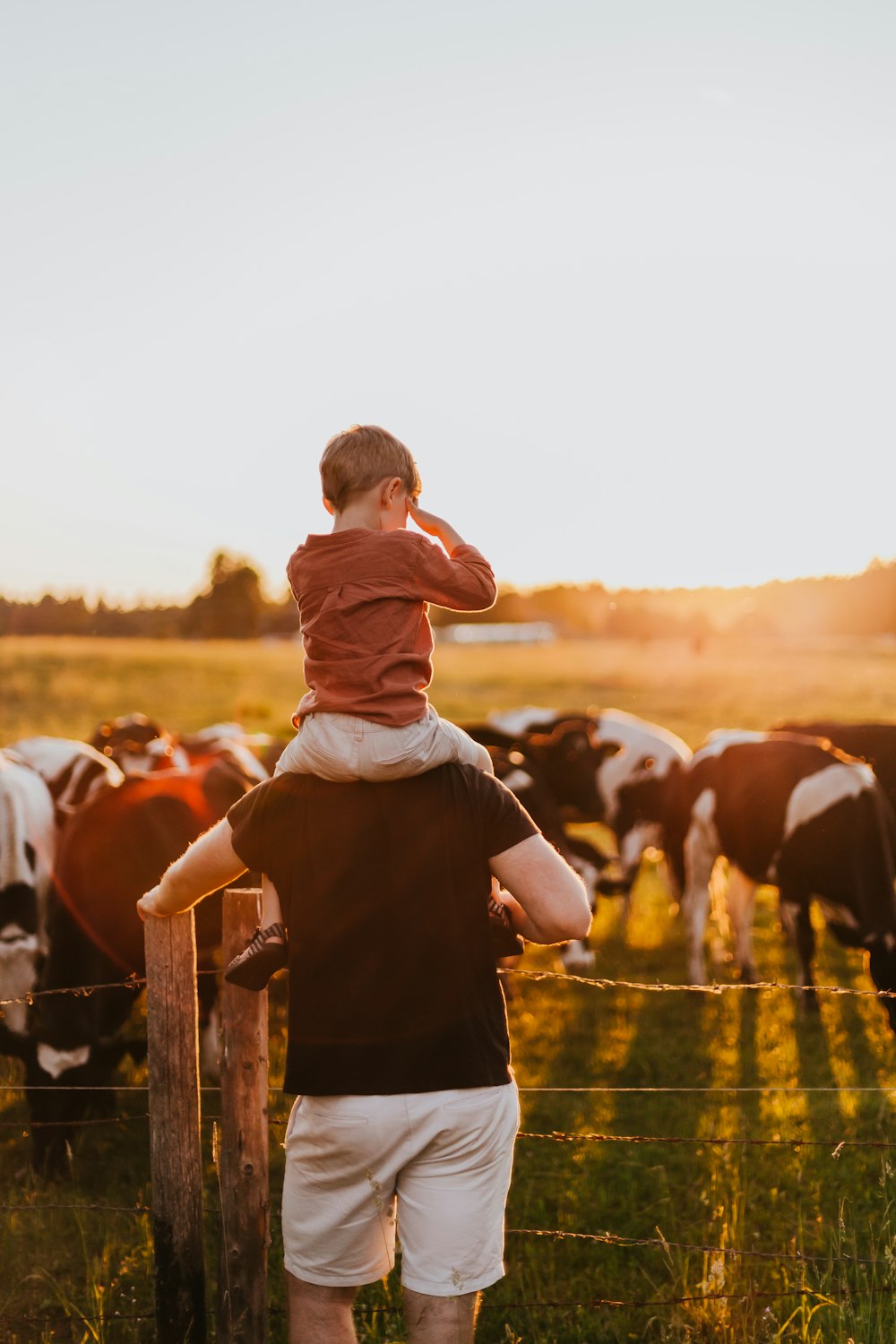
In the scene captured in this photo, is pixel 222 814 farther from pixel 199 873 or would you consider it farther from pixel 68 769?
pixel 199 873

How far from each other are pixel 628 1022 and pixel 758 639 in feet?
200

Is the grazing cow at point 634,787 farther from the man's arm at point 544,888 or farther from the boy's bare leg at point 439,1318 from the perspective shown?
the boy's bare leg at point 439,1318

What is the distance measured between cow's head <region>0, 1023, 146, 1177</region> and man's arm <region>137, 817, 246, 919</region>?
2622mm

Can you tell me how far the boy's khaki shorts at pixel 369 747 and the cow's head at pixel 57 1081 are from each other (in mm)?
3425

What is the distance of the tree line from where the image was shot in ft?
178

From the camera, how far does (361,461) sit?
8.47 ft

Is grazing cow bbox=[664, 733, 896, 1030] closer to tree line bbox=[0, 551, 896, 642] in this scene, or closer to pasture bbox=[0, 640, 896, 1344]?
pasture bbox=[0, 640, 896, 1344]

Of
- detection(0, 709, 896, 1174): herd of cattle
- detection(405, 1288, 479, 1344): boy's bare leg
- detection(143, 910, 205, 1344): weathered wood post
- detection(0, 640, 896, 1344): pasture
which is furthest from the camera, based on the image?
detection(0, 709, 896, 1174): herd of cattle

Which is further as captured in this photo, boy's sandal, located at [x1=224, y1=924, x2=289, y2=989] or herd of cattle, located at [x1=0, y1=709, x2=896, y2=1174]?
herd of cattle, located at [x1=0, y1=709, x2=896, y2=1174]

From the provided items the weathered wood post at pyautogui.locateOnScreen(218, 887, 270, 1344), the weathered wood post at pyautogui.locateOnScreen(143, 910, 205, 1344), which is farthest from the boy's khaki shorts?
the weathered wood post at pyautogui.locateOnScreen(143, 910, 205, 1344)

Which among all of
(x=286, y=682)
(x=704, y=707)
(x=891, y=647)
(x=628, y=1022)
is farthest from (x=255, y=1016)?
(x=891, y=647)

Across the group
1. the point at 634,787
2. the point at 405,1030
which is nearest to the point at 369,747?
the point at 405,1030

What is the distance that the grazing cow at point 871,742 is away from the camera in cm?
1147

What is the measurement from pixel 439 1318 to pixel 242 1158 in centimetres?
103
